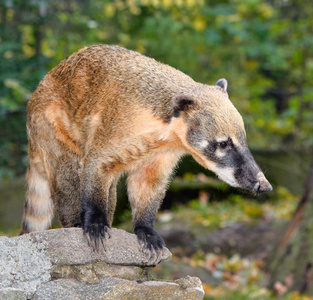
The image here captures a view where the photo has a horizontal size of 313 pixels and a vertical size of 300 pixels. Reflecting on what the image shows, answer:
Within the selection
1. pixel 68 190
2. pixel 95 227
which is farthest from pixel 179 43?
pixel 95 227

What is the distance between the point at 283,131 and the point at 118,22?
244 inches

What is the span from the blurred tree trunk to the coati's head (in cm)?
480

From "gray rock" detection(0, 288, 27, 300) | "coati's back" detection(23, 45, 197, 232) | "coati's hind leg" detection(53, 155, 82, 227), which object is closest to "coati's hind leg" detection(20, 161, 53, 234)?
"coati's back" detection(23, 45, 197, 232)

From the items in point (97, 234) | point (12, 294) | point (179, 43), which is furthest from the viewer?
point (179, 43)

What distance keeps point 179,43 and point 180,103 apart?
8874mm

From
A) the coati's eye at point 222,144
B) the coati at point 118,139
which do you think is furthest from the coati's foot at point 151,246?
the coati's eye at point 222,144

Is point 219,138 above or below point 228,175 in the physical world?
above

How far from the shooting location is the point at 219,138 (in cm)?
453

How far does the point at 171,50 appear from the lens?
42.7 ft

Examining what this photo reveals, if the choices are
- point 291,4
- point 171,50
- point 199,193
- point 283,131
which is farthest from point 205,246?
point 291,4

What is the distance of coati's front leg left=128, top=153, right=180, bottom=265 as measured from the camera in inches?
200

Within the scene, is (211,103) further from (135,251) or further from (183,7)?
(183,7)

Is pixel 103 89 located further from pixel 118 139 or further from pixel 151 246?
pixel 151 246

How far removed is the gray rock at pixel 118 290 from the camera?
395cm
